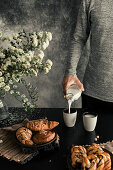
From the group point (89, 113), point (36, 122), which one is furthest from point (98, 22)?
point (36, 122)

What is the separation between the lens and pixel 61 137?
1.23 m

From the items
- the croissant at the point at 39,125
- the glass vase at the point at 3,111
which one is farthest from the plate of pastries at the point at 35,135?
the glass vase at the point at 3,111

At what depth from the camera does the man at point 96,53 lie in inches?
60.9

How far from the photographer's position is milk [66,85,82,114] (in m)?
1.35

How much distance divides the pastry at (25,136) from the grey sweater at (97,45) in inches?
26.8

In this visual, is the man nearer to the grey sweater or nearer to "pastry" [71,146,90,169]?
the grey sweater

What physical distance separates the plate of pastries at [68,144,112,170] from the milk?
44cm

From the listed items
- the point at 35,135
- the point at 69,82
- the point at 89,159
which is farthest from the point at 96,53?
the point at 89,159

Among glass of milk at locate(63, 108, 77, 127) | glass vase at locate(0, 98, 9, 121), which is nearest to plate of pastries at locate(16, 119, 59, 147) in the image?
glass of milk at locate(63, 108, 77, 127)

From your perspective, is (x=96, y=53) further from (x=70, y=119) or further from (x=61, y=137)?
(x=61, y=137)

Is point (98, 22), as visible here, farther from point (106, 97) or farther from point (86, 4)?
point (106, 97)

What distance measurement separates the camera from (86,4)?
62.8 inches

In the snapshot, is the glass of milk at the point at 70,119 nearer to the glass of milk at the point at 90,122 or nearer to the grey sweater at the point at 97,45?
the glass of milk at the point at 90,122

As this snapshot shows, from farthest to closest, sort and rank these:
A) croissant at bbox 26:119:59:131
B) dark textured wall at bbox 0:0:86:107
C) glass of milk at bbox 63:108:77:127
Answer: dark textured wall at bbox 0:0:86:107 < glass of milk at bbox 63:108:77:127 < croissant at bbox 26:119:59:131
